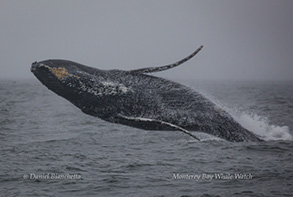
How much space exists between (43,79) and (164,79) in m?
2.68

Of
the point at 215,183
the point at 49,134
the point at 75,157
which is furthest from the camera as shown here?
the point at 49,134

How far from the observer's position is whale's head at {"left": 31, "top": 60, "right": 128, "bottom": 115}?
29.6 ft

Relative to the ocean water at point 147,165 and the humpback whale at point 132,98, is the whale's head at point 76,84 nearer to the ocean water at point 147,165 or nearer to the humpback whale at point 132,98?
the humpback whale at point 132,98

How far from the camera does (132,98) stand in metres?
9.12

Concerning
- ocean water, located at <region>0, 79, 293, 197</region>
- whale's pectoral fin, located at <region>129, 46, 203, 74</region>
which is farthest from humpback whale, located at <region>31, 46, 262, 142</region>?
ocean water, located at <region>0, 79, 293, 197</region>

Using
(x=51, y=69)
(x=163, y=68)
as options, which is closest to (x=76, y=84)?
(x=51, y=69)

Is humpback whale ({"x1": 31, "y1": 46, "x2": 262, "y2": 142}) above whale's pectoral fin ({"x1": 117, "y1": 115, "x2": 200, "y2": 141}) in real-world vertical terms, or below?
above

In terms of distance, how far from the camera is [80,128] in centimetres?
2672

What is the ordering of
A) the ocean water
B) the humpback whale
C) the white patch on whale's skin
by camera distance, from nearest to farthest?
the humpback whale → the white patch on whale's skin → the ocean water

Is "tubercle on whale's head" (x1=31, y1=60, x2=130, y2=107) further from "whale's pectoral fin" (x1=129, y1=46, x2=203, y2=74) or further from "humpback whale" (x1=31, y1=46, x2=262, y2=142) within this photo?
"whale's pectoral fin" (x1=129, y1=46, x2=203, y2=74)

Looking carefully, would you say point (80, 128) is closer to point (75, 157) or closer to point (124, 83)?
point (75, 157)

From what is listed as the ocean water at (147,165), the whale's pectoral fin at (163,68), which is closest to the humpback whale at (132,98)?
the whale's pectoral fin at (163,68)

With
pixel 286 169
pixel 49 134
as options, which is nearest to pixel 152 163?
pixel 286 169

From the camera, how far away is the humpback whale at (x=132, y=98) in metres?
9.02
